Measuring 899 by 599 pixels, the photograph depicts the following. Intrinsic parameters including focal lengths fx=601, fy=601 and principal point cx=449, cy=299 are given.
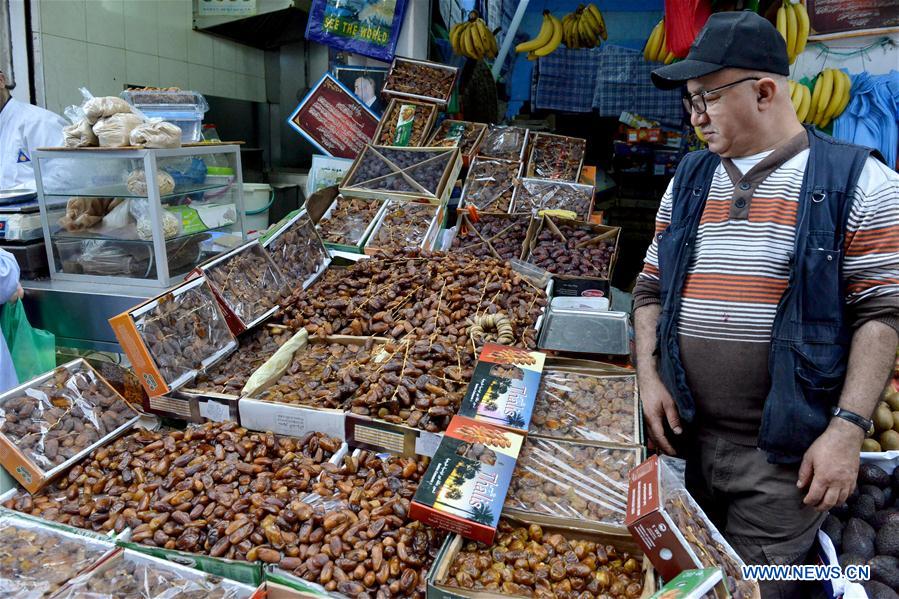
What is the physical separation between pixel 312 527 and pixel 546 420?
95 cm

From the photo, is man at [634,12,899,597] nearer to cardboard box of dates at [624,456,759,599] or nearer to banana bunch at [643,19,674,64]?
cardboard box of dates at [624,456,759,599]

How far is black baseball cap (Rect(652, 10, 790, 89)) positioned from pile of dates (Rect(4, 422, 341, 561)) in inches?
71.4

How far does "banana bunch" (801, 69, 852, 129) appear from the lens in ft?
14.5

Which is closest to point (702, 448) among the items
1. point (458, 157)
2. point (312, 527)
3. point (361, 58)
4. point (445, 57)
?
point (312, 527)

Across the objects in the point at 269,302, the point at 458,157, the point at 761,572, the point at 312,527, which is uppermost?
the point at 458,157

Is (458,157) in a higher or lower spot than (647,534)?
higher

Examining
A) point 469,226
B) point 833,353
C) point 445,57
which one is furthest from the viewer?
point 445,57

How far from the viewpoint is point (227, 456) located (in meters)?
2.24

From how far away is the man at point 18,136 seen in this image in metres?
4.52

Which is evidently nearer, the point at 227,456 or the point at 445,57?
the point at 227,456

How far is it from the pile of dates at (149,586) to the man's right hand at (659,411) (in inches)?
56.5

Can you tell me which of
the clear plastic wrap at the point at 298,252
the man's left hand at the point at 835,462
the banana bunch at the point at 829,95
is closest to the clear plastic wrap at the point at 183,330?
the clear plastic wrap at the point at 298,252

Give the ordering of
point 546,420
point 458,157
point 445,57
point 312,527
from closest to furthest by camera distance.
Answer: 1. point 312,527
2. point 546,420
3. point 458,157
4. point 445,57

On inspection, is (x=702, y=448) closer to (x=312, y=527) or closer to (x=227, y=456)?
(x=312, y=527)
